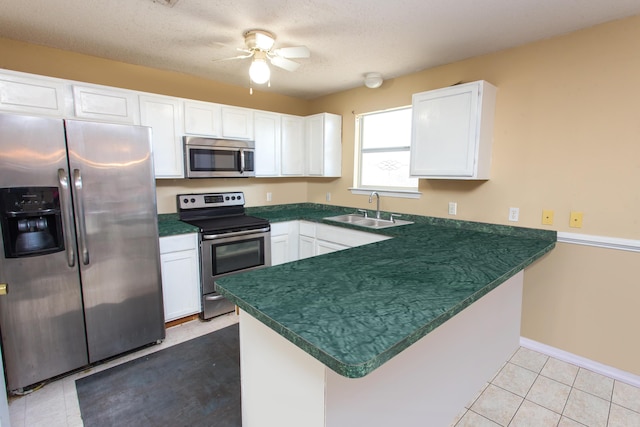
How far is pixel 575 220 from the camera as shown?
7.32 feet

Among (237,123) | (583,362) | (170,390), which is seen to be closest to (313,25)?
(237,123)

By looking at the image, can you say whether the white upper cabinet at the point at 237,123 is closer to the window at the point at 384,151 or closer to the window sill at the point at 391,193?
the window at the point at 384,151

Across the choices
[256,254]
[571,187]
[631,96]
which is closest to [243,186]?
[256,254]

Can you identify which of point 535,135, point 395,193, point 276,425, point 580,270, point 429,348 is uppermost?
point 535,135

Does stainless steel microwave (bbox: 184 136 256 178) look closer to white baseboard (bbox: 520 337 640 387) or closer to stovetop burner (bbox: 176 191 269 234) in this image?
stovetop burner (bbox: 176 191 269 234)

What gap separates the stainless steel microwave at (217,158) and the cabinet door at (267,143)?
135 millimetres

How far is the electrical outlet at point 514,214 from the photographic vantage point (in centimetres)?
250

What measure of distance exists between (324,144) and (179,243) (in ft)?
6.60

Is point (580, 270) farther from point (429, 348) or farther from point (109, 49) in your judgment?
point (109, 49)

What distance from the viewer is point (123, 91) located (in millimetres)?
2629

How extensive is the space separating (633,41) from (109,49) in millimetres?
3816

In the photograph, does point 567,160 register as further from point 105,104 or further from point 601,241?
point 105,104

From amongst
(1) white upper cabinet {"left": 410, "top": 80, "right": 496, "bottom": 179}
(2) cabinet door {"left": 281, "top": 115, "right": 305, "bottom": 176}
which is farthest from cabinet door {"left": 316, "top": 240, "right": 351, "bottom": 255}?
(1) white upper cabinet {"left": 410, "top": 80, "right": 496, "bottom": 179}

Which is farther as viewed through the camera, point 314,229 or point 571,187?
point 314,229
